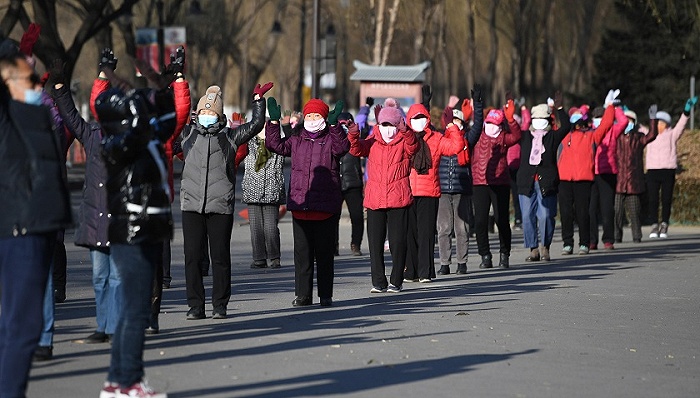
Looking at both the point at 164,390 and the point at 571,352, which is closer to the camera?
the point at 164,390

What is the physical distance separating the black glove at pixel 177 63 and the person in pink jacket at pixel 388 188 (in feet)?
11.7

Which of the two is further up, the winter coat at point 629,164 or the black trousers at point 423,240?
the winter coat at point 629,164

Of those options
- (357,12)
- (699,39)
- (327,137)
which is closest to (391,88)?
(699,39)

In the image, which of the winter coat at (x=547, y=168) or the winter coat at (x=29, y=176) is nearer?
the winter coat at (x=29, y=176)

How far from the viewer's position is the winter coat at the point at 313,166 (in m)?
13.7

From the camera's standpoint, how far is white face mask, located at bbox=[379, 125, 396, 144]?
1521 centimetres

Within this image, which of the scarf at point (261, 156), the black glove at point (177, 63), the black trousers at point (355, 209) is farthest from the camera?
the black trousers at point (355, 209)

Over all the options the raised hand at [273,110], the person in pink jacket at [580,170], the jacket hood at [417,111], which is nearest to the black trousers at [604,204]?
the person in pink jacket at [580,170]

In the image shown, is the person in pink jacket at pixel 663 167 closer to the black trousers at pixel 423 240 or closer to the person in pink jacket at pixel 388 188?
the black trousers at pixel 423 240

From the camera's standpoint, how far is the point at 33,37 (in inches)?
425

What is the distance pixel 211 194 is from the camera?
1251 cm

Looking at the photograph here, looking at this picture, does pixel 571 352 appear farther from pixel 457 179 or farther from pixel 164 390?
pixel 457 179

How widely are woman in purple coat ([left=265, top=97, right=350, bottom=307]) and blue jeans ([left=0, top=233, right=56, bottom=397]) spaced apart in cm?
576

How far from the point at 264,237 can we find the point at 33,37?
781 cm
